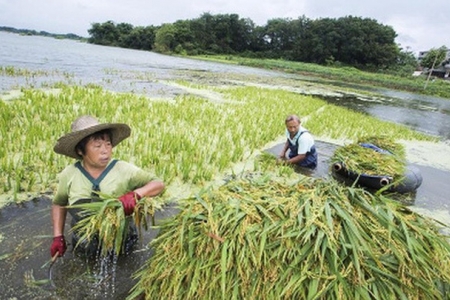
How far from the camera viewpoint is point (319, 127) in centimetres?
789

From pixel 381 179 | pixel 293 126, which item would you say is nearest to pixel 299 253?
pixel 381 179

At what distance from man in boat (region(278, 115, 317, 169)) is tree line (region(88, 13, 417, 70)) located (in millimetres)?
58470

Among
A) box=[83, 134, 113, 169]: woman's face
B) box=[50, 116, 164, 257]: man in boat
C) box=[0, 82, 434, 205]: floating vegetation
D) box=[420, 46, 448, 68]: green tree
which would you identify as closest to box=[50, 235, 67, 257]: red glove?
box=[50, 116, 164, 257]: man in boat

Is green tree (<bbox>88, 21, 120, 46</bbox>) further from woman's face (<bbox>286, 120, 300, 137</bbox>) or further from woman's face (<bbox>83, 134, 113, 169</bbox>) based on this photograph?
woman's face (<bbox>83, 134, 113, 169</bbox>)

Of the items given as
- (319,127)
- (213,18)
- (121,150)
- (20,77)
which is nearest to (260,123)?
(319,127)

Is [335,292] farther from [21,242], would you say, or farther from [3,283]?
[21,242]

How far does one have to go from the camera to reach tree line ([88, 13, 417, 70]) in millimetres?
59219

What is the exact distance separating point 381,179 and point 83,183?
380cm

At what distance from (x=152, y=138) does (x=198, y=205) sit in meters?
3.67

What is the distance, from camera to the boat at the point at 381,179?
4.41m

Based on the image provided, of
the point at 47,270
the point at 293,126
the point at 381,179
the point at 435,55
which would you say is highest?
the point at 435,55

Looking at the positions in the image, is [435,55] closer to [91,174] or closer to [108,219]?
[91,174]

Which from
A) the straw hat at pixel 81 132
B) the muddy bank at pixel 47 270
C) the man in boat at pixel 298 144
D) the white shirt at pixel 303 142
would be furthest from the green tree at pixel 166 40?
the straw hat at pixel 81 132

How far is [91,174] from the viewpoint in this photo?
215 centimetres
